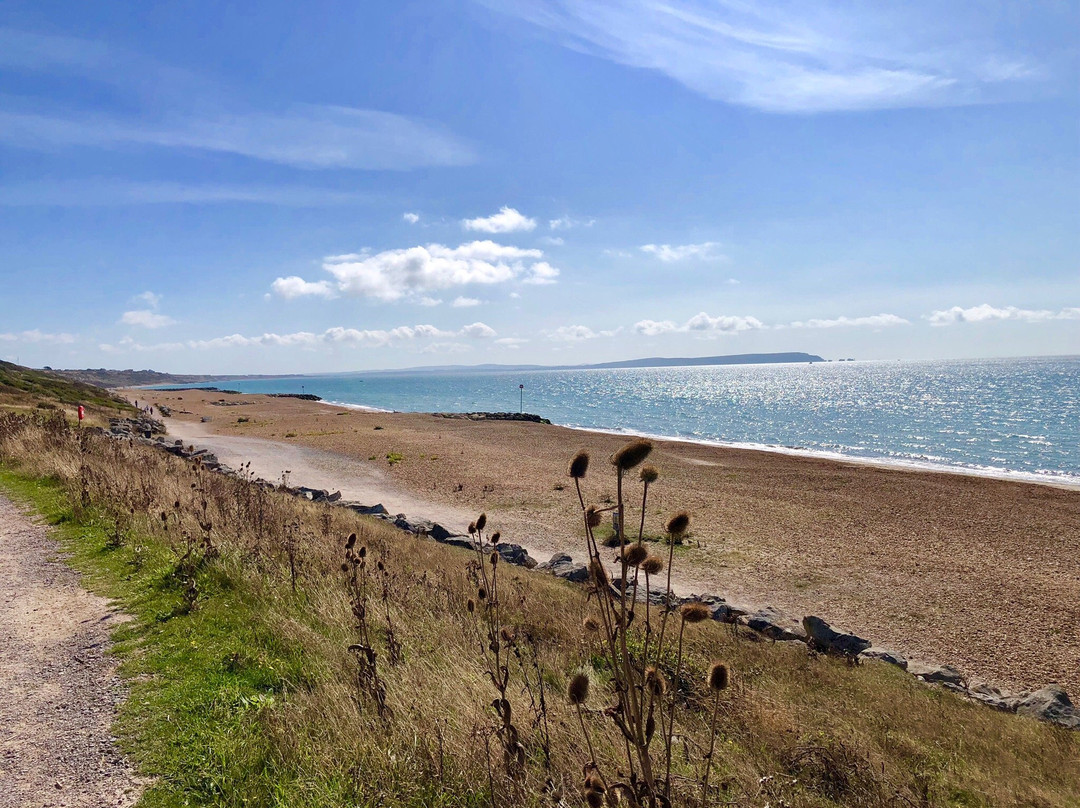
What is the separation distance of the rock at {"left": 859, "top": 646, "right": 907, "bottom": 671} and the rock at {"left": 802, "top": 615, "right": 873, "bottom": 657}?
0.08 meters

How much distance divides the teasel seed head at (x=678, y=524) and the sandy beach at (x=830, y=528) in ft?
9.47

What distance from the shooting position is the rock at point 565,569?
11602mm

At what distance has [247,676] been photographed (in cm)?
451

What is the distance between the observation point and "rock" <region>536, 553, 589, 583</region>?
11602 mm

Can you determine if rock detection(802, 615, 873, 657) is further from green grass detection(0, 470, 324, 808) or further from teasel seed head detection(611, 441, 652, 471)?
teasel seed head detection(611, 441, 652, 471)

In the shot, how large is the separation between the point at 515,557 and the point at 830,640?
6709mm

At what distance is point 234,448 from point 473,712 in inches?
1361

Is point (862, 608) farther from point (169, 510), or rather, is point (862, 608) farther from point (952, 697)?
point (169, 510)

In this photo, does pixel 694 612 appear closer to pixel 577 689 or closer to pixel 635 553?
pixel 635 553

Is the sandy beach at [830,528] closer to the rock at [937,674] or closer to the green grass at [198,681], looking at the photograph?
the rock at [937,674]

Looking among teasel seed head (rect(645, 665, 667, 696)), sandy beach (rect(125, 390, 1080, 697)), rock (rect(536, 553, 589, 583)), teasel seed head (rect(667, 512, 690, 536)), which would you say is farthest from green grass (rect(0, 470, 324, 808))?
rock (rect(536, 553, 589, 583))

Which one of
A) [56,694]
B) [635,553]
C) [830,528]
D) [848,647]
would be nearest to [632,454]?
[635,553]

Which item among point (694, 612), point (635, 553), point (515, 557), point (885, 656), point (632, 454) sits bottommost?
point (885, 656)

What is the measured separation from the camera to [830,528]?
1809 cm
